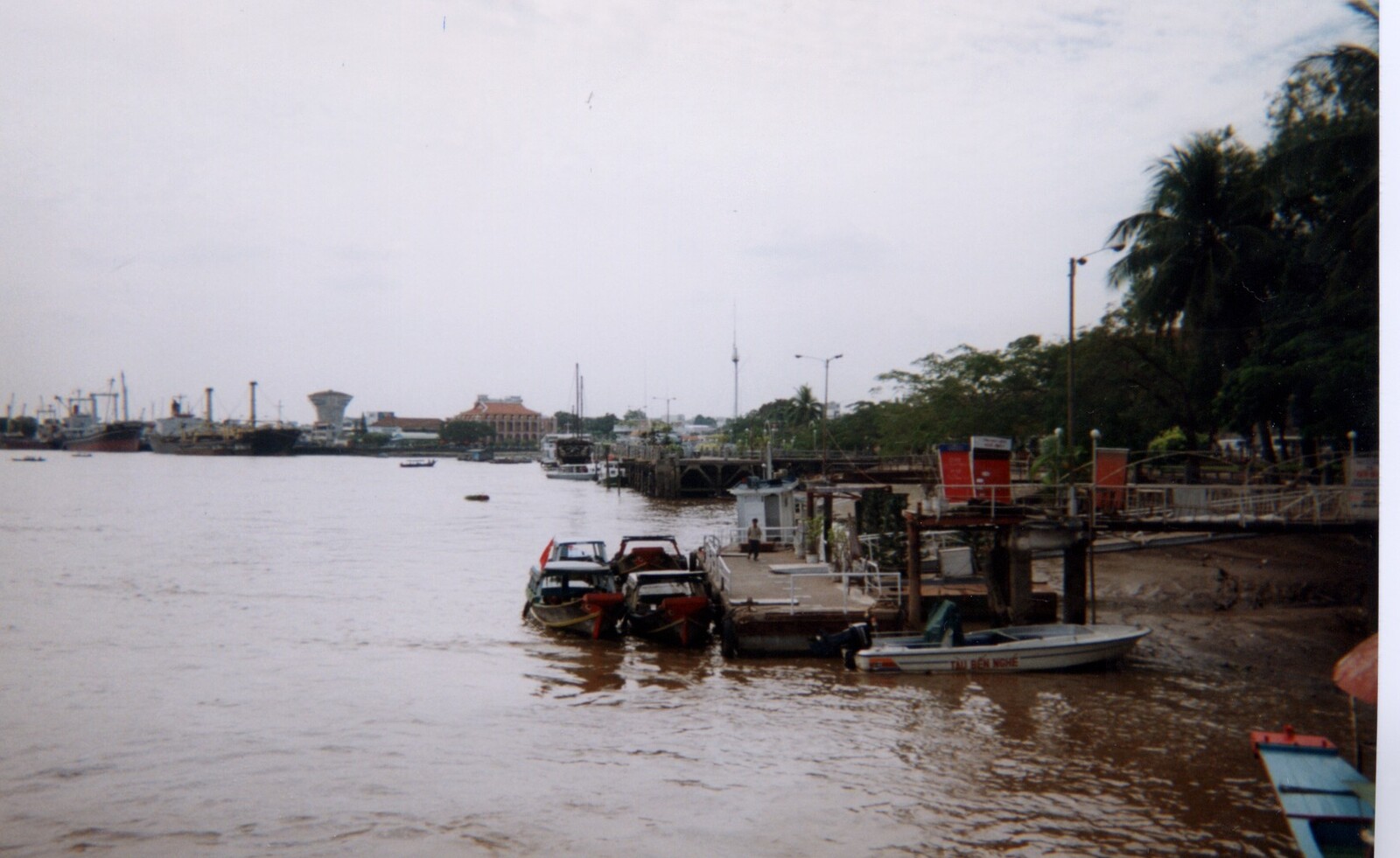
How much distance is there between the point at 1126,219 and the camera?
30531mm

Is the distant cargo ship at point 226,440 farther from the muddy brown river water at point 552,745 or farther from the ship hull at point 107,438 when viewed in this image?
the muddy brown river water at point 552,745

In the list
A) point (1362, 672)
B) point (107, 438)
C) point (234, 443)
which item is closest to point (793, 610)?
point (1362, 672)

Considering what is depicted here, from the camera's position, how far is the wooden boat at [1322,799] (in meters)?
7.18

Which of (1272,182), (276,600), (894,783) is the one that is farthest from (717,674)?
(1272,182)

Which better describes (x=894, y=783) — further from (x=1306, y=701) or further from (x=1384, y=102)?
(x=1384, y=102)

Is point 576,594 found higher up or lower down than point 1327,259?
lower down

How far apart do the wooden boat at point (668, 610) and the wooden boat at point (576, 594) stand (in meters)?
0.43

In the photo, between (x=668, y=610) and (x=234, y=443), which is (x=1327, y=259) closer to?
(x=668, y=610)

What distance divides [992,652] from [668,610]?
5680 millimetres

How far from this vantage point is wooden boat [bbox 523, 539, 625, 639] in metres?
17.9

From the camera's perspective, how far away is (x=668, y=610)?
17094 mm

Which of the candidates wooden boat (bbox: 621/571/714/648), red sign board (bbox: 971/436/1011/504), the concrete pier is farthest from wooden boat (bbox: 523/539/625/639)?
red sign board (bbox: 971/436/1011/504)

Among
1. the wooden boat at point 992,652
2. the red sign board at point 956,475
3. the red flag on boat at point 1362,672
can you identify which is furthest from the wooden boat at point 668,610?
the red flag on boat at point 1362,672

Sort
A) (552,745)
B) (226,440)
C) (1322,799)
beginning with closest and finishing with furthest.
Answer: (1322,799)
(552,745)
(226,440)
